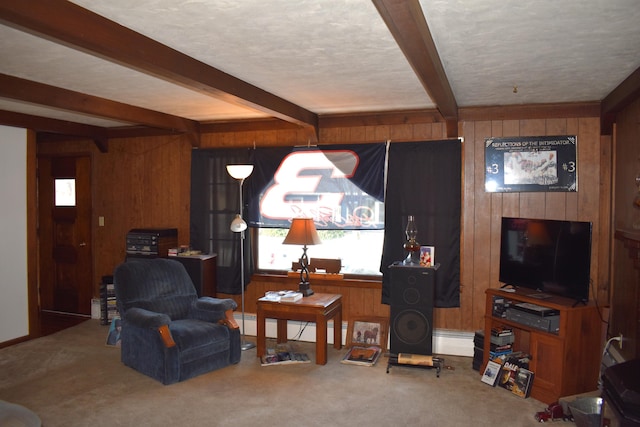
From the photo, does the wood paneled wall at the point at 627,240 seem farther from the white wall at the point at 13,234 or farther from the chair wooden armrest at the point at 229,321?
the white wall at the point at 13,234

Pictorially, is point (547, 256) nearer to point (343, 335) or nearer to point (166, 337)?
point (343, 335)

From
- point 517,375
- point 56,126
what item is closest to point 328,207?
point 517,375

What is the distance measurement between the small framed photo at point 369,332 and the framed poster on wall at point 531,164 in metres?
1.63

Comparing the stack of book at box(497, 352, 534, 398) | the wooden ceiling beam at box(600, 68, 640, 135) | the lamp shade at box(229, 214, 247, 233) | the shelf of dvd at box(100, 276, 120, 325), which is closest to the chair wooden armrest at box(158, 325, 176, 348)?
the lamp shade at box(229, 214, 247, 233)

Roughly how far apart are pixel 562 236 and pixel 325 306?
1.99 m

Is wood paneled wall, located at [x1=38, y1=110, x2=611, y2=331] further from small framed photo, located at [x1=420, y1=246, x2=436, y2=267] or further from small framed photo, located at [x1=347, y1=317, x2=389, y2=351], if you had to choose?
small framed photo, located at [x1=420, y1=246, x2=436, y2=267]

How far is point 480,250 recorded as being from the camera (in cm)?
455

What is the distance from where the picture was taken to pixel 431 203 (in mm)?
4582

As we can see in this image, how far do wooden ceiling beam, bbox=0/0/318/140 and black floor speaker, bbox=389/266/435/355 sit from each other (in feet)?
6.30

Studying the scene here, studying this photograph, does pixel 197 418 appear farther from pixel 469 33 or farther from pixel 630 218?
pixel 630 218

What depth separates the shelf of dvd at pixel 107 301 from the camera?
18.5 feet

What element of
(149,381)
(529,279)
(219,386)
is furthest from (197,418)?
(529,279)

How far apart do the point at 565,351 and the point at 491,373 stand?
629 mm

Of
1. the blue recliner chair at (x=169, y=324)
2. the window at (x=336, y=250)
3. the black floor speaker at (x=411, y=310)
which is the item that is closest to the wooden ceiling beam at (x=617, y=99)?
the black floor speaker at (x=411, y=310)
